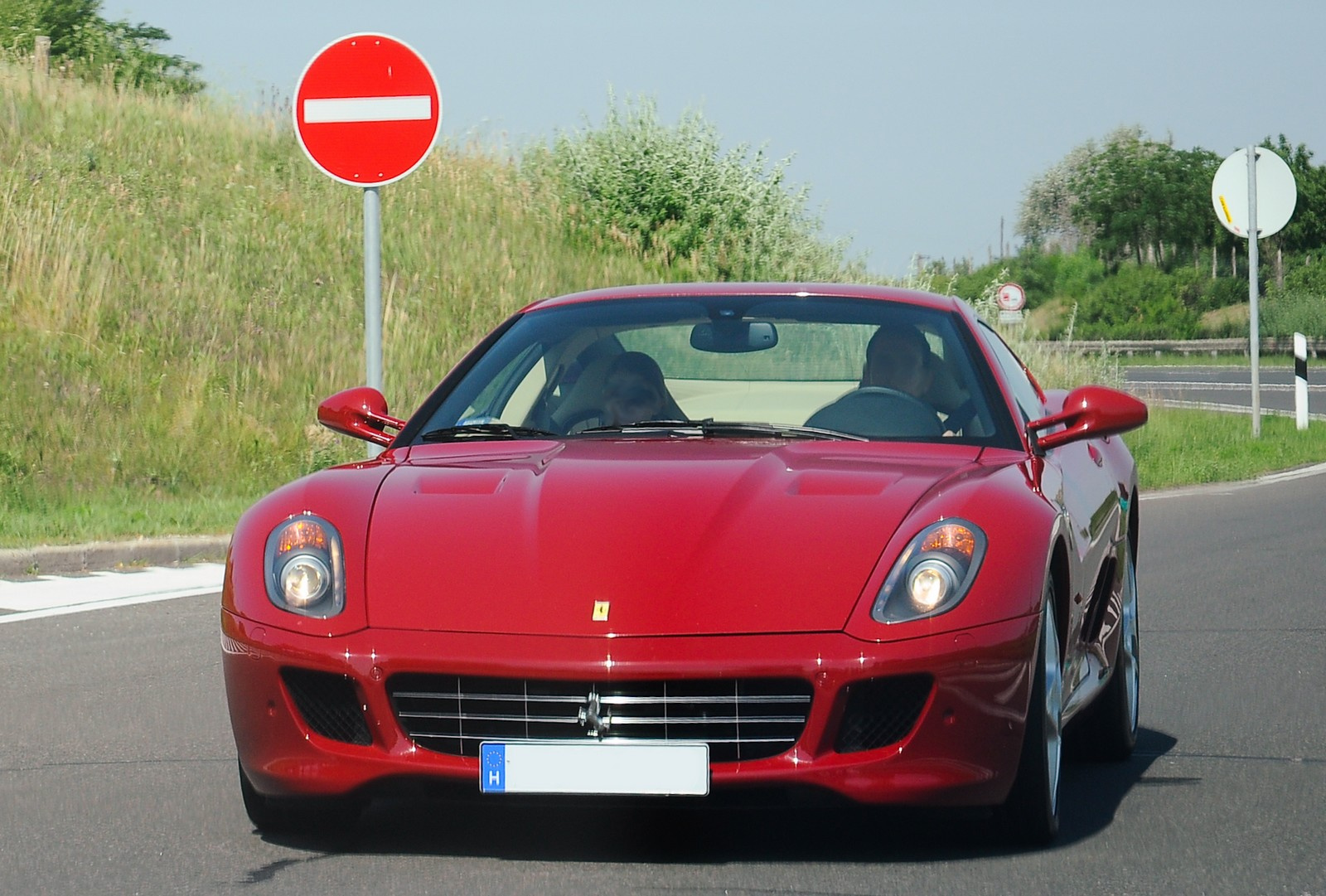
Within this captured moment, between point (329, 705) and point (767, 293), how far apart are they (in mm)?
2117

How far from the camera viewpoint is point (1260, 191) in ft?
75.4

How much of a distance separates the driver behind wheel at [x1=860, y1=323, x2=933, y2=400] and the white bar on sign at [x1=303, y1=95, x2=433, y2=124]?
4940 mm

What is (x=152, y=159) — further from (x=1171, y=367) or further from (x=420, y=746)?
(x=1171, y=367)

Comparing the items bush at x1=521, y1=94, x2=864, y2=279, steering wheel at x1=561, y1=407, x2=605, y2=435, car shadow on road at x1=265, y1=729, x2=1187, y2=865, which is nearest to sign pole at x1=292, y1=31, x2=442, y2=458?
steering wheel at x1=561, y1=407, x2=605, y2=435

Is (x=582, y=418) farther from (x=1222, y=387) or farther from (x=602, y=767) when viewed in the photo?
(x=1222, y=387)

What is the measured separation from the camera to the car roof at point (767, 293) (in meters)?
5.94

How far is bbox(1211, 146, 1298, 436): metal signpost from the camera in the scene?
2278cm

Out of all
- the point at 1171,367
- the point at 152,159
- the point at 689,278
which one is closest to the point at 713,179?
the point at 689,278

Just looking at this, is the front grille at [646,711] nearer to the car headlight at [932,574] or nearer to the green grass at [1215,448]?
the car headlight at [932,574]

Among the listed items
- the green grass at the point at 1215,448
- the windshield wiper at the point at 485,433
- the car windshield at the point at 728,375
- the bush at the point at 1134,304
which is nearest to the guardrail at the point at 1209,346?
the bush at the point at 1134,304

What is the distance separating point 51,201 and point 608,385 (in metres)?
16.2

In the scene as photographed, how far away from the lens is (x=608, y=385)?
18.8 ft

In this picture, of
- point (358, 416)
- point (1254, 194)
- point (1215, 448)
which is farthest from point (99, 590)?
point (1254, 194)

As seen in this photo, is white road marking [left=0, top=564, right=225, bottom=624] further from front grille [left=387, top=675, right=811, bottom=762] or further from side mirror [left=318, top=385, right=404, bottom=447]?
front grille [left=387, top=675, right=811, bottom=762]
